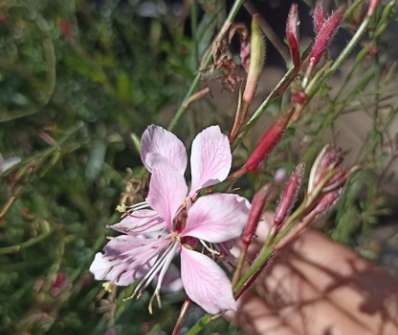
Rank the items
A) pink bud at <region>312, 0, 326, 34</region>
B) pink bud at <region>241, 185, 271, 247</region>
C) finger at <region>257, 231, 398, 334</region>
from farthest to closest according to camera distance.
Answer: finger at <region>257, 231, 398, 334</region>, pink bud at <region>312, 0, 326, 34</region>, pink bud at <region>241, 185, 271, 247</region>

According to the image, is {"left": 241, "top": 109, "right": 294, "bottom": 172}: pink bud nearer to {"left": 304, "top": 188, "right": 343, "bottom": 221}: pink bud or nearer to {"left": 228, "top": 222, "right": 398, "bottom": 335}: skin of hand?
{"left": 304, "top": 188, "right": 343, "bottom": 221}: pink bud

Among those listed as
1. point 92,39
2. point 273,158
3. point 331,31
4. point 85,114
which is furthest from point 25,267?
point 331,31

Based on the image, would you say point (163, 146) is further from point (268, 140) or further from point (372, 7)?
point (372, 7)

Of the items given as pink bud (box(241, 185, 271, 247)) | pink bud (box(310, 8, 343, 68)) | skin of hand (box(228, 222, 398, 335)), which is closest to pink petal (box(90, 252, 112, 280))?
pink bud (box(241, 185, 271, 247))

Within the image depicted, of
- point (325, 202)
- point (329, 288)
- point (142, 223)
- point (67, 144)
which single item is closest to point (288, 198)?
point (325, 202)

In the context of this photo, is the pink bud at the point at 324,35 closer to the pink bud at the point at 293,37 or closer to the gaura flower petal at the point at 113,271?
the pink bud at the point at 293,37

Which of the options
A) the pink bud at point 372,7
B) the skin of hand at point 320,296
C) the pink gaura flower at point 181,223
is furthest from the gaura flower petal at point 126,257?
the skin of hand at point 320,296
